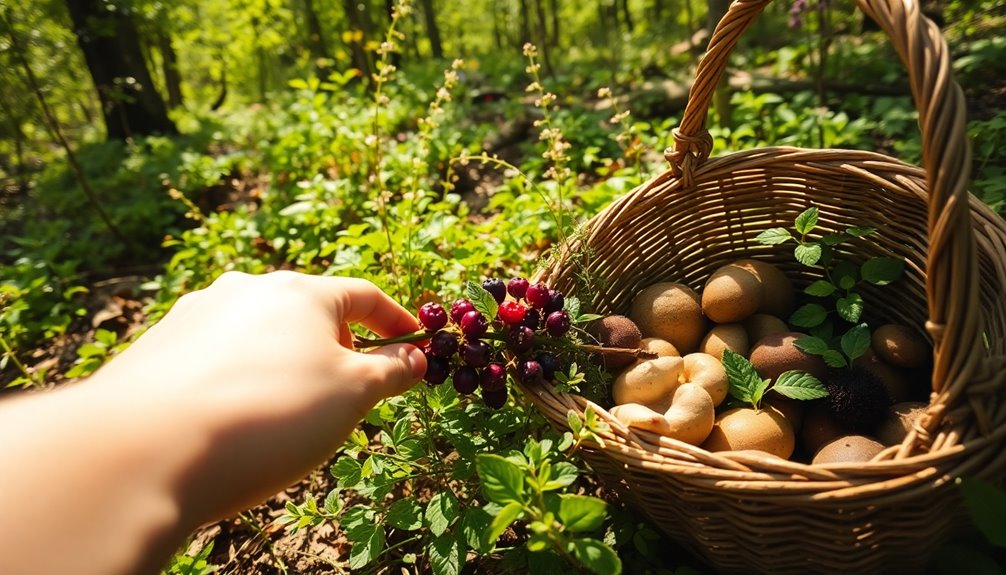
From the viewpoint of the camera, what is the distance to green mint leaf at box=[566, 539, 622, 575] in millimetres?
1032

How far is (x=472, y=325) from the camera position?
1.33 m

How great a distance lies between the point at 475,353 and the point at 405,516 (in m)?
0.49

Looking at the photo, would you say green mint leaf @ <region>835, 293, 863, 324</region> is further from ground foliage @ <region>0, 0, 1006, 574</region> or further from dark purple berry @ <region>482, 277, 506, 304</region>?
dark purple berry @ <region>482, 277, 506, 304</region>

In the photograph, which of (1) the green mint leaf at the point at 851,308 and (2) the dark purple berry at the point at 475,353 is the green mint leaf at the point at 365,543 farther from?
(1) the green mint leaf at the point at 851,308

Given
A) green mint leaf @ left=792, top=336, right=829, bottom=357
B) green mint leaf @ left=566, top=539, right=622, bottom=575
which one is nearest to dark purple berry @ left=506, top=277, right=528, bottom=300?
green mint leaf @ left=566, top=539, right=622, bottom=575

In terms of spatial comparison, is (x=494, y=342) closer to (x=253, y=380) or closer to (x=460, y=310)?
(x=460, y=310)

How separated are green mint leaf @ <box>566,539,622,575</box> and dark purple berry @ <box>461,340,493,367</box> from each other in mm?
440

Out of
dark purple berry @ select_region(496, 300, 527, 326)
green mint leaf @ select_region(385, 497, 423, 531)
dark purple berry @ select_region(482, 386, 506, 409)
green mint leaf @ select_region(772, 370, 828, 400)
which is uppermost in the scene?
dark purple berry @ select_region(496, 300, 527, 326)

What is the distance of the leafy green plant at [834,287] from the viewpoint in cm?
154

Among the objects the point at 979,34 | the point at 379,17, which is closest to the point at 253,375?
the point at 979,34

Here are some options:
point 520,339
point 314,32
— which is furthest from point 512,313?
point 314,32

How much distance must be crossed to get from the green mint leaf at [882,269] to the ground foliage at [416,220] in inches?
27.7

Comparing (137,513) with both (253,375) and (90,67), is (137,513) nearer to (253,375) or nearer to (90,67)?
(253,375)

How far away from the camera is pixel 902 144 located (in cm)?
295
